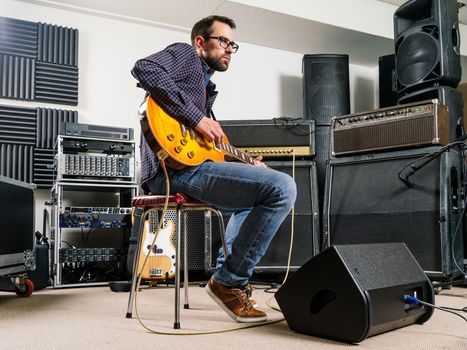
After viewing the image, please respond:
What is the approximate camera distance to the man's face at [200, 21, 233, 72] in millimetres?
1990

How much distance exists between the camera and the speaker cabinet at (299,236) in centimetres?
314

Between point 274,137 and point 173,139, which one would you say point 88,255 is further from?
point 173,139

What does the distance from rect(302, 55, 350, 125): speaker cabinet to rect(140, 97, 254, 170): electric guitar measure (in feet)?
7.59

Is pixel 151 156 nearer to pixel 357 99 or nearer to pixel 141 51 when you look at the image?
pixel 141 51

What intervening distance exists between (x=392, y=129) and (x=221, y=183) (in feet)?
5.21

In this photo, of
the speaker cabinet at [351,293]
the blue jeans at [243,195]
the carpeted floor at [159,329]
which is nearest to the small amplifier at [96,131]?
the carpeted floor at [159,329]

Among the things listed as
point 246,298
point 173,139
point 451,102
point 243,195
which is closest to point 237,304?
point 246,298

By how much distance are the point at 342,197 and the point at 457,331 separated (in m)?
1.52

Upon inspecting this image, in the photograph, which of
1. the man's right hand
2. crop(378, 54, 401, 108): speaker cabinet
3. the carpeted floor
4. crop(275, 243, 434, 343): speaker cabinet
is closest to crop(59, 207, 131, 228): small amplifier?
the carpeted floor

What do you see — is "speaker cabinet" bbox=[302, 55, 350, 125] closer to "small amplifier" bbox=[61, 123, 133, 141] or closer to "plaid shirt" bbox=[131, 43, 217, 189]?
"small amplifier" bbox=[61, 123, 133, 141]

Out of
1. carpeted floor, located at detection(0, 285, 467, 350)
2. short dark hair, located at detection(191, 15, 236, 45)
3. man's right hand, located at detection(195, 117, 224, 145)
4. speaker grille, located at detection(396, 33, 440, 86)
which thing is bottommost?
carpeted floor, located at detection(0, 285, 467, 350)

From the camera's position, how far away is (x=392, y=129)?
9.45ft

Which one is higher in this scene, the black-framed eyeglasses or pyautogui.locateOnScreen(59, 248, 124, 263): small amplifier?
the black-framed eyeglasses

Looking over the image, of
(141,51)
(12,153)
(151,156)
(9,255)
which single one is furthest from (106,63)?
(151,156)
